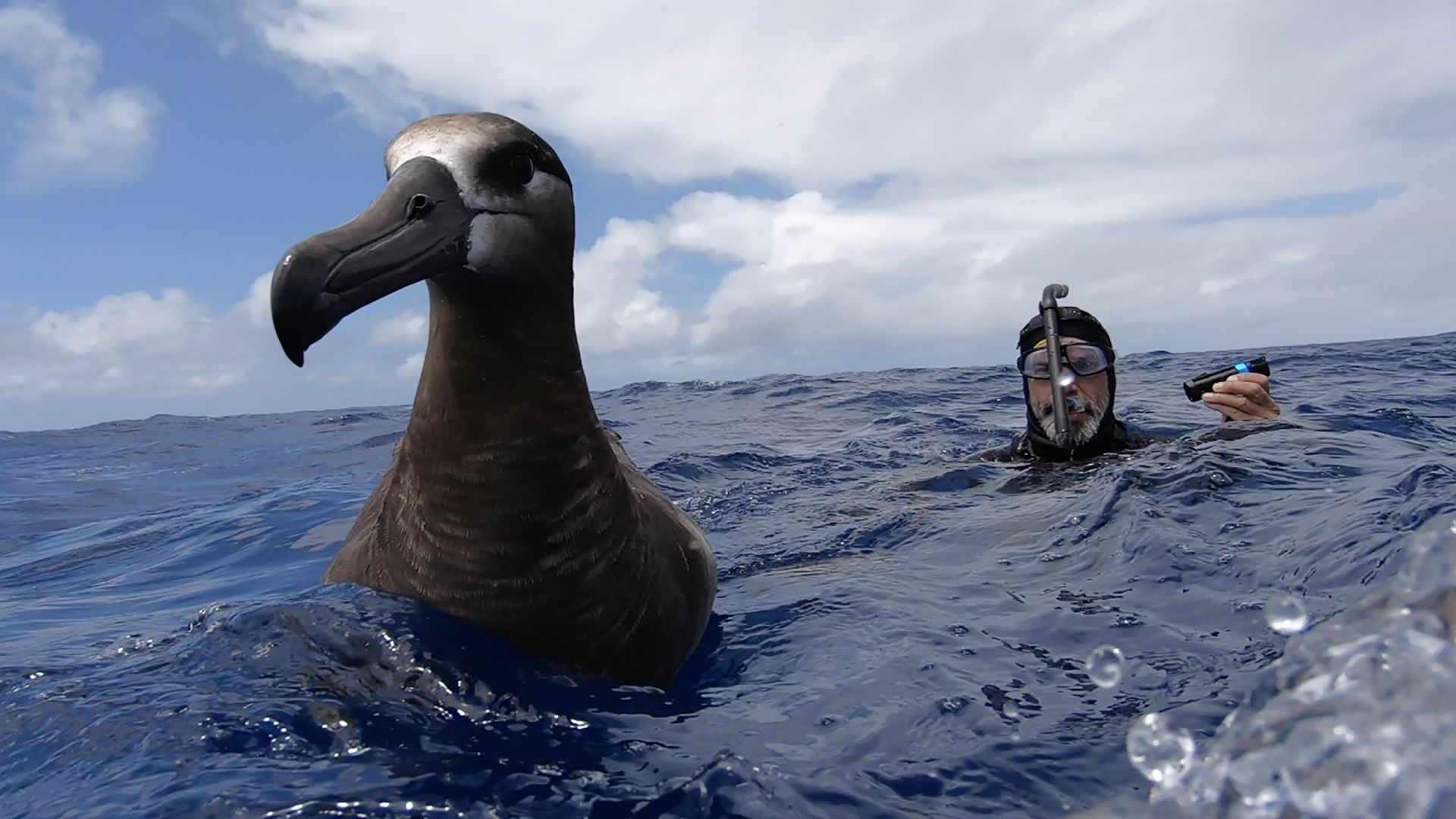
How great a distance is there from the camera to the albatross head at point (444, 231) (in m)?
2.75

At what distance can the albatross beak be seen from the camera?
2.70 metres

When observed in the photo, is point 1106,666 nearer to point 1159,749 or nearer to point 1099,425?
point 1159,749

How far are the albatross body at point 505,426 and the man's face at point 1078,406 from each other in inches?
231

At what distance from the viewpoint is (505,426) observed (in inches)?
131

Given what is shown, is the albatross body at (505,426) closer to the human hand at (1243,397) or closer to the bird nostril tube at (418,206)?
the bird nostril tube at (418,206)

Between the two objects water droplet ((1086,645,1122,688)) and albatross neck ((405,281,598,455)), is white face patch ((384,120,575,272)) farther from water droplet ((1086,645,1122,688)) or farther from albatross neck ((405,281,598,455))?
water droplet ((1086,645,1122,688))

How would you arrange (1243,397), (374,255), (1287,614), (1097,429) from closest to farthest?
(374,255), (1287,614), (1243,397), (1097,429)

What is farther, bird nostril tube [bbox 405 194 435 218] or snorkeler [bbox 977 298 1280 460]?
snorkeler [bbox 977 298 1280 460]

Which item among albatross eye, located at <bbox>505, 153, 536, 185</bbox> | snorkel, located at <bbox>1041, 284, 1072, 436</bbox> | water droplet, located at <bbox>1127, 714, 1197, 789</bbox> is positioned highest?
albatross eye, located at <bbox>505, 153, 536, 185</bbox>

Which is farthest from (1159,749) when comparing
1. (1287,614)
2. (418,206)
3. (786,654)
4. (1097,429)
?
(1097,429)

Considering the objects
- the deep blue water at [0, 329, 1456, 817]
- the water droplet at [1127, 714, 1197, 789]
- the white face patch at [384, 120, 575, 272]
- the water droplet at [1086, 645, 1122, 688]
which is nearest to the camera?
the water droplet at [1127, 714, 1197, 789]

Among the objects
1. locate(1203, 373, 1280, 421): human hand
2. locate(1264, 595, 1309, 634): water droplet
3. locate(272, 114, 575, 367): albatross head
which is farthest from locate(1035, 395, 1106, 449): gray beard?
locate(272, 114, 575, 367): albatross head

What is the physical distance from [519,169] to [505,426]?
2.80 feet

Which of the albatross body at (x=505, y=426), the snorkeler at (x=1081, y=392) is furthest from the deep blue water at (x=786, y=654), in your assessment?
the snorkeler at (x=1081, y=392)
